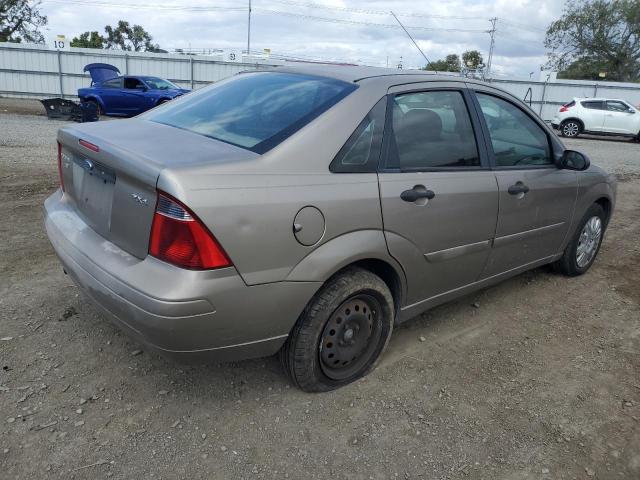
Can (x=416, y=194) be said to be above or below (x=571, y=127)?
above

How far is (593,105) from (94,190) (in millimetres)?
20923

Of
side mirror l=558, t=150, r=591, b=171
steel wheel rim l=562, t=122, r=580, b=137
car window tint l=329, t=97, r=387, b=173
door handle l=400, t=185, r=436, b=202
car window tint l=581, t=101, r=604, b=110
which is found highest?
car window tint l=581, t=101, r=604, b=110

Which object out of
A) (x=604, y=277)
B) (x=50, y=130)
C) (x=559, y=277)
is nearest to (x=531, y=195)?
(x=559, y=277)

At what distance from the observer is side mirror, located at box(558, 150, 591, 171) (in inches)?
151

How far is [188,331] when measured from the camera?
2.14 m

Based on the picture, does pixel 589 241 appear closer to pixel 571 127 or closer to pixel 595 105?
pixel 571 127

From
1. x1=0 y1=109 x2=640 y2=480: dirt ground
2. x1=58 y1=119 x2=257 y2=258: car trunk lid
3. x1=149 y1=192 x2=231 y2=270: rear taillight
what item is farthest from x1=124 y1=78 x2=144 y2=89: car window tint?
x1=149 y1=192 x2=231 y2=270: rear taillight

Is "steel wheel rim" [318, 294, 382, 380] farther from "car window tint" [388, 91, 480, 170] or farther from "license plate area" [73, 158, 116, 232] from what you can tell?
"license plate area" [73, 158, 116, 232]

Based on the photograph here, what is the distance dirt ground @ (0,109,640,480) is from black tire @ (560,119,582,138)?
710 inches

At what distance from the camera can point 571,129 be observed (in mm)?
19750

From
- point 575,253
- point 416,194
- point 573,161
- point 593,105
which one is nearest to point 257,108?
point 416,194

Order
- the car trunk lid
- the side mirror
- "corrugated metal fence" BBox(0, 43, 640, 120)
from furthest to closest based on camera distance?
"corrugated metal fence" BBox(0, 43, 640, 120) < the side mirror < the car trunk lid

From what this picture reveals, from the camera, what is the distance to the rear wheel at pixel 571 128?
19.6m

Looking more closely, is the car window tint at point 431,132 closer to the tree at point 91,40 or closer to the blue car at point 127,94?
the blue car at point 127,94
